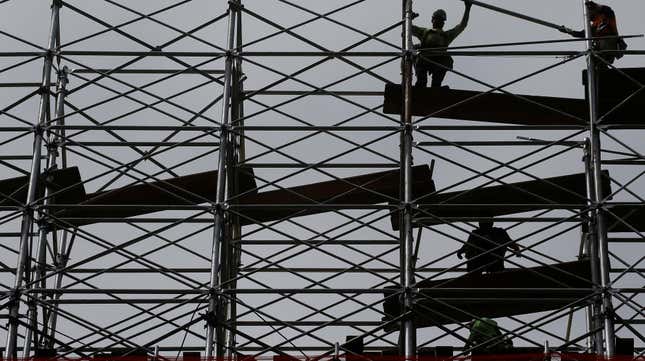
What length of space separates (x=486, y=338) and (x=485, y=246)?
6.41ft

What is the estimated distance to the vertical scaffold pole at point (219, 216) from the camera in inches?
904

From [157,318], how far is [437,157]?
12.8ft

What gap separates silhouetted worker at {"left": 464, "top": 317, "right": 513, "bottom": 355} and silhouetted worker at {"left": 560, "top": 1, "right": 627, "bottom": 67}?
3817 mm

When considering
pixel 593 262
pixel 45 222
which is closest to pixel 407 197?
pixel 593 262

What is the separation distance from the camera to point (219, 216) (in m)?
23.8

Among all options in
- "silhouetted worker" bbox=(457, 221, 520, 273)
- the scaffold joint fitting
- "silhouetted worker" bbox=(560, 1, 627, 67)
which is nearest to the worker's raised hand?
"silhouetted worker" bbox=(560, 1, 627, 67)

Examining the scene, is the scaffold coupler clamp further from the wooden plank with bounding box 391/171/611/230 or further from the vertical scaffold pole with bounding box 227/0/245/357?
the wooden plank with bounding box 391/171/611/230

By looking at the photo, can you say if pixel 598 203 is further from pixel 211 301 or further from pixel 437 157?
pixel 211 301

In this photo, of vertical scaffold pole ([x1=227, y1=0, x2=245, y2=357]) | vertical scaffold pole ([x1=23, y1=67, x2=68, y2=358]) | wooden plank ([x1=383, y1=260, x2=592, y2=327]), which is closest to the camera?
wooden plank ([x1=383, y1=260, x2=592, y2=327])

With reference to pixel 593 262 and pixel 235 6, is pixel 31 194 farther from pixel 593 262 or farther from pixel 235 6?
pixel 593 262

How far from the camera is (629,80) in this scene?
24516 mm

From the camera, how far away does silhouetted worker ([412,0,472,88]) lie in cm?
2545

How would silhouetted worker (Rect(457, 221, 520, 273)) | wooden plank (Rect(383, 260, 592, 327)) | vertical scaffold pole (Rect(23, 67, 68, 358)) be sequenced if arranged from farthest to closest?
silhouetted worker (Rect(457, 221, 520, 273))
vertical scaffold pole (Rect(23, 67, 68, 358))
wooden plank (Rect(383, 260, 592, 327))

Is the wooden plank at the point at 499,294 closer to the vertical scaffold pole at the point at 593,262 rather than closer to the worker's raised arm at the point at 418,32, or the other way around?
the vertical scaffold pole at the point at 593,262
